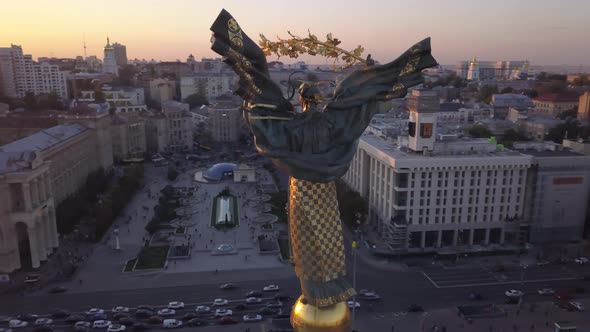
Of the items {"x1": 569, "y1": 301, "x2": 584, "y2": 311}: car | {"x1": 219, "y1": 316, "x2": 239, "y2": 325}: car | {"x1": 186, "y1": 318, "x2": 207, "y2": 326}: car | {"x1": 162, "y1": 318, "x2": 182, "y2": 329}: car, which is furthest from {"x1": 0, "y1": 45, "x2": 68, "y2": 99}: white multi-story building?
{"x1": 569, "y1": 301, "x2": 584, "y2": 311}: car

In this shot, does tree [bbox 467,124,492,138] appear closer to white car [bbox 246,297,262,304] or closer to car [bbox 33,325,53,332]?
white car [bbox 246,297,262,304]

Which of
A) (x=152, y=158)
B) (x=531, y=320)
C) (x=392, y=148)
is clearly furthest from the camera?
(x=152, y=158)

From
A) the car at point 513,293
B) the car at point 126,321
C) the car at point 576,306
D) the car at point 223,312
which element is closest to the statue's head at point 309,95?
the car at point 223,312

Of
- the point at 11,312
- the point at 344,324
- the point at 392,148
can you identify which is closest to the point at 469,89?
the point at 392,148

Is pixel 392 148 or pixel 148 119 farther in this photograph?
pixel 148 119

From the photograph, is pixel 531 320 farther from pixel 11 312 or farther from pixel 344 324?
pixel 11 312

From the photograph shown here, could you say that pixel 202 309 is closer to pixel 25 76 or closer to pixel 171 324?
pixel 171 324
